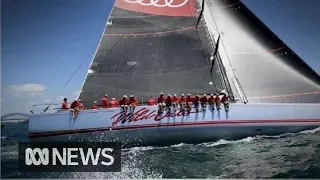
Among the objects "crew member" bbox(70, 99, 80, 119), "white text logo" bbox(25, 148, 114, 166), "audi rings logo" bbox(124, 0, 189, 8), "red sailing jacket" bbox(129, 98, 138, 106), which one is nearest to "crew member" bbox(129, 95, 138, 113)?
"red sailing jacket" bbox(129, 98, 138, 106)

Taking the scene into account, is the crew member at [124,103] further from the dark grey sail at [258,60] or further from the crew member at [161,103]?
the dark grey sail at [258,60]

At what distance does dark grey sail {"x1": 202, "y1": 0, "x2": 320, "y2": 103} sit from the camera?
924cm

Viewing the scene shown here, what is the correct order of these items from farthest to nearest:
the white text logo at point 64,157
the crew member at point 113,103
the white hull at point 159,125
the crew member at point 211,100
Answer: the crew member at point 113,103 < the crew member at point 211,100 < the white hull at point 159,125 < the white text logo at point 64,157

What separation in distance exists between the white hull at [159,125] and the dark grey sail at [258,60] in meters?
0.91

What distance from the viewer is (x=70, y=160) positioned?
696cm

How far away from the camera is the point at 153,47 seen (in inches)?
389

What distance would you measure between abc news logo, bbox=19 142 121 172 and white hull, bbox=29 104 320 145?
0.60 m

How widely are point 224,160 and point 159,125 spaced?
188 centimetres

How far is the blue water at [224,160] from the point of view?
6.34 metres

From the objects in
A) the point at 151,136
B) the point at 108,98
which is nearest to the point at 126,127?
the point at 151,136

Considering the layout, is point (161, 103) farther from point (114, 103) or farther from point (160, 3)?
point (160, 3)

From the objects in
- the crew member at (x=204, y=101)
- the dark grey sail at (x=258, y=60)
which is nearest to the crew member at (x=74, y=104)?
the crew member at (x=204, y=101)

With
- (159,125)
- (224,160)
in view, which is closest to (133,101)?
(159,125)

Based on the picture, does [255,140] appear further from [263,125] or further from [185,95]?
[185,95]
